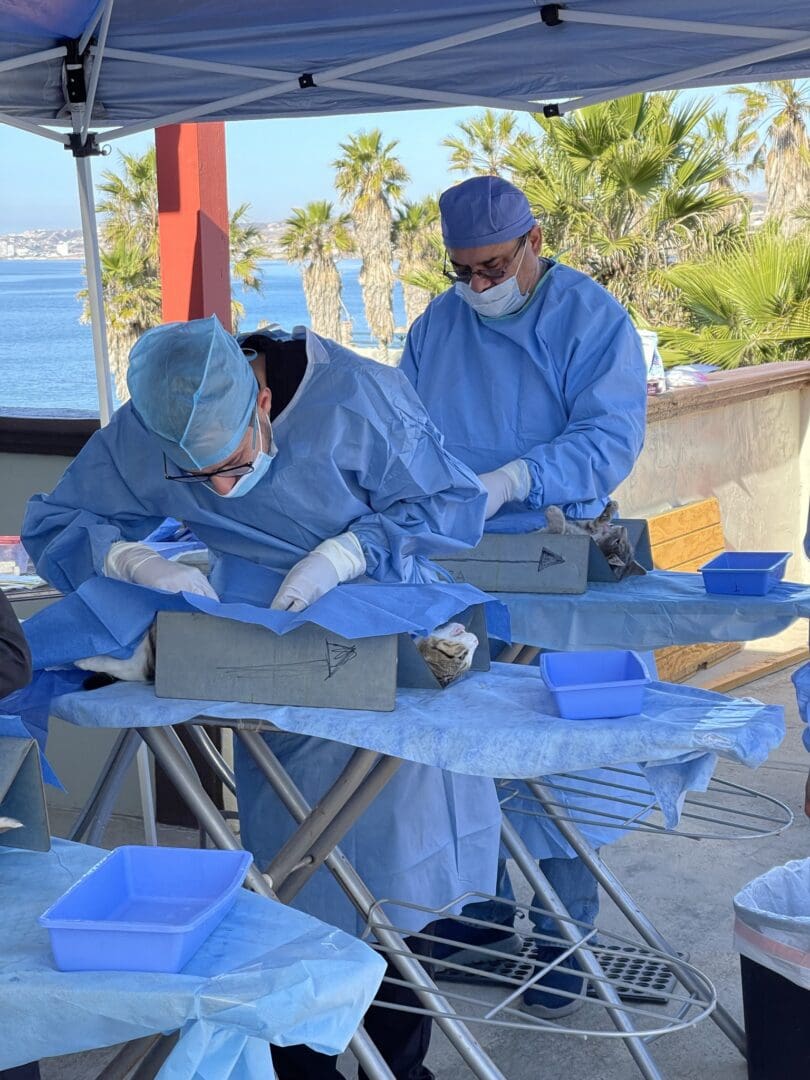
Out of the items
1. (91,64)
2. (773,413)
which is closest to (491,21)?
(91,64)

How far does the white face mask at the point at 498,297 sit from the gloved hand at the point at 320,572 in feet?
3.17

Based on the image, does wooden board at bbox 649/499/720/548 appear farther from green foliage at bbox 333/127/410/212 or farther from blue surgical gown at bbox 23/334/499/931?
green foliage at bbox 333/127/410/212

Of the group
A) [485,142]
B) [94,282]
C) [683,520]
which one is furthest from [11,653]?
[485,142]

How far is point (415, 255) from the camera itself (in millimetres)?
32156

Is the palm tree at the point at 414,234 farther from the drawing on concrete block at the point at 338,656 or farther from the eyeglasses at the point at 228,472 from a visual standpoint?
the drawing on concrete block at the point at 338,656

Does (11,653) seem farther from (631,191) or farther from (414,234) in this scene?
(414,234)

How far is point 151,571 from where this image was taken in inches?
82.0

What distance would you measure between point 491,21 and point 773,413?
404 cm

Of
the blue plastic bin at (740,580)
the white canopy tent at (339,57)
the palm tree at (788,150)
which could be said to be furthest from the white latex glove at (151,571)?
the palm tree at (788,150)

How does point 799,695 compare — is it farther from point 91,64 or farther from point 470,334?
point 91,64

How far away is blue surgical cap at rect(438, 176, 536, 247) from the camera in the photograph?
281 cm

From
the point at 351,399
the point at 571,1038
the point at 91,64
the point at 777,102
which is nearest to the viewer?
the point at 351,399

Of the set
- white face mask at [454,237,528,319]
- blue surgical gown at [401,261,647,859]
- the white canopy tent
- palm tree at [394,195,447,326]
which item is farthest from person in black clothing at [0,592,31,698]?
palm tree at [394,195,447,326]

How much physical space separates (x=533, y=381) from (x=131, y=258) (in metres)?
26.9
